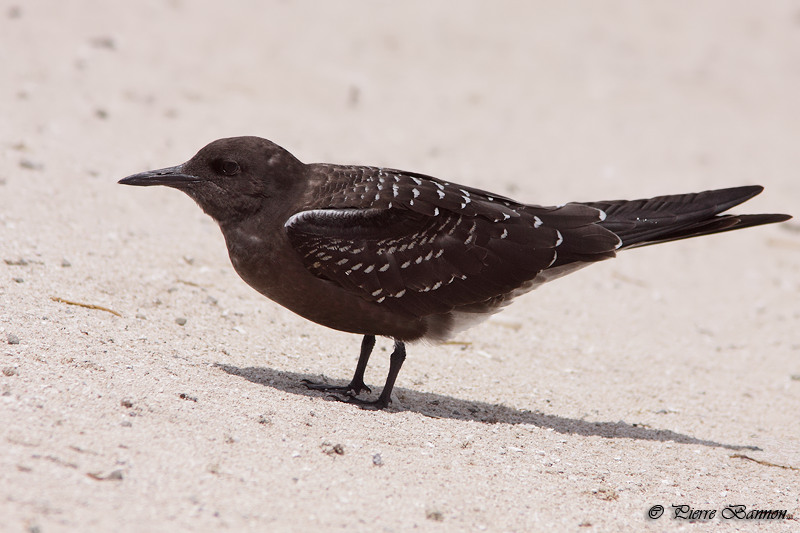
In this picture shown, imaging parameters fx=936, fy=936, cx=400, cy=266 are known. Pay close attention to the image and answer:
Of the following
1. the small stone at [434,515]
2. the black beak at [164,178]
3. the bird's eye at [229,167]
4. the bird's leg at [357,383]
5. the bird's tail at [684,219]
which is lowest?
the small stone at [434,515]

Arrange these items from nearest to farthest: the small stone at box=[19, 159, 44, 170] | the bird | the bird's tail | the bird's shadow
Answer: the bird → the bird's shadow → the bird's tail → the small stone at box=[19, 159, 44, 170]

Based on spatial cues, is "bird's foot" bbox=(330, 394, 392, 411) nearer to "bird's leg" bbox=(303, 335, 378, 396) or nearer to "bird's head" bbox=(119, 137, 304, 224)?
"bird's leg" bbox=(303, 335, 378, 396)

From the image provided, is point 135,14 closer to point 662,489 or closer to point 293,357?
point 293,357

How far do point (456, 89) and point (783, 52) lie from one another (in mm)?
6785

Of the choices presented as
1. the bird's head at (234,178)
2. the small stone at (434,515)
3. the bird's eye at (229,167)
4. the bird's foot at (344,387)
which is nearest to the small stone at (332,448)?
the small stone at (434,515)

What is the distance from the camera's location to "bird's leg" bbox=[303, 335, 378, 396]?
606 centimetres

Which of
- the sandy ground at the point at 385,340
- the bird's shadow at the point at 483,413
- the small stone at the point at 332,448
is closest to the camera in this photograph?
the sandy ground at the point at 385,340

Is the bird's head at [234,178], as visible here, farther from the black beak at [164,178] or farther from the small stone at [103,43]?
the small stone at [103,43]

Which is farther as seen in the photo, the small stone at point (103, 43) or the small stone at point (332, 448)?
the small stone at point (103, 43)

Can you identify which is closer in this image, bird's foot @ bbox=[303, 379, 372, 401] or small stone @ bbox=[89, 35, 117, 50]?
bird's foot @ bbox=[303, 379, 372, 401]

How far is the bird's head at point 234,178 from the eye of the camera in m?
6.00

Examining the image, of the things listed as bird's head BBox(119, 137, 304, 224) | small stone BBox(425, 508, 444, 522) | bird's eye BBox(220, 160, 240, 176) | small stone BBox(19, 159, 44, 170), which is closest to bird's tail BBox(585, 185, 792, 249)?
bird's head BBox(119, 137, 304, 224)

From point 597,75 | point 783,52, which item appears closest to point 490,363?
point 597,75

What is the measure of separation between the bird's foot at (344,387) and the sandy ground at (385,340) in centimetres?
22
